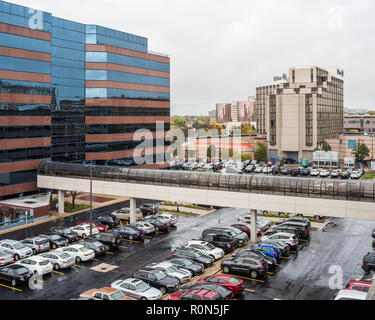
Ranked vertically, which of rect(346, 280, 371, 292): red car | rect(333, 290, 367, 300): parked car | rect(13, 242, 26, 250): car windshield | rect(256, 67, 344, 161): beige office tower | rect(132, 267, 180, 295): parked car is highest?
rect(256, 67, 344, 161): beige office tower

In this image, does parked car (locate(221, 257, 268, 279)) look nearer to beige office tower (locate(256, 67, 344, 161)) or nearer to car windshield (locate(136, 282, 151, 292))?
car windshield (locate(136, 282, 151, 292))

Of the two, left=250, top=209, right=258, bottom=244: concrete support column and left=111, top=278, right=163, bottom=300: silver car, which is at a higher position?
left=250, top=209, right=258, bottom=244: concrete support column

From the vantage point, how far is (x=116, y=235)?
32062mm

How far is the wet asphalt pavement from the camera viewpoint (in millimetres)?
22641

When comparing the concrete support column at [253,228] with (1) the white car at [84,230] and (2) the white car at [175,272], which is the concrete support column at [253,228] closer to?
(2) the white car at [175,272]

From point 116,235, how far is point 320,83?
78916 millimetres

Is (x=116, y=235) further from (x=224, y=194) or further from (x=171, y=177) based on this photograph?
(x=224, y=194)

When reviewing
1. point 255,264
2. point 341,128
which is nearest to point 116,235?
point 255,264

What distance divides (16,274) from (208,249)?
13.6 meters

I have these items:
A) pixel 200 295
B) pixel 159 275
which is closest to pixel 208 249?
pixel 159 275

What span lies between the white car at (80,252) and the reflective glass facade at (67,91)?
69.2 ft

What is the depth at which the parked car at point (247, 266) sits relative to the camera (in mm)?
24641

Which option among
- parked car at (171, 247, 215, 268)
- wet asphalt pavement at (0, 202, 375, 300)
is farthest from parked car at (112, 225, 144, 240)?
parked car at (171, 247, 215, 268)

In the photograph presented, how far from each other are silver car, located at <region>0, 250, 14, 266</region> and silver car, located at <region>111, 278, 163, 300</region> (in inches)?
445
